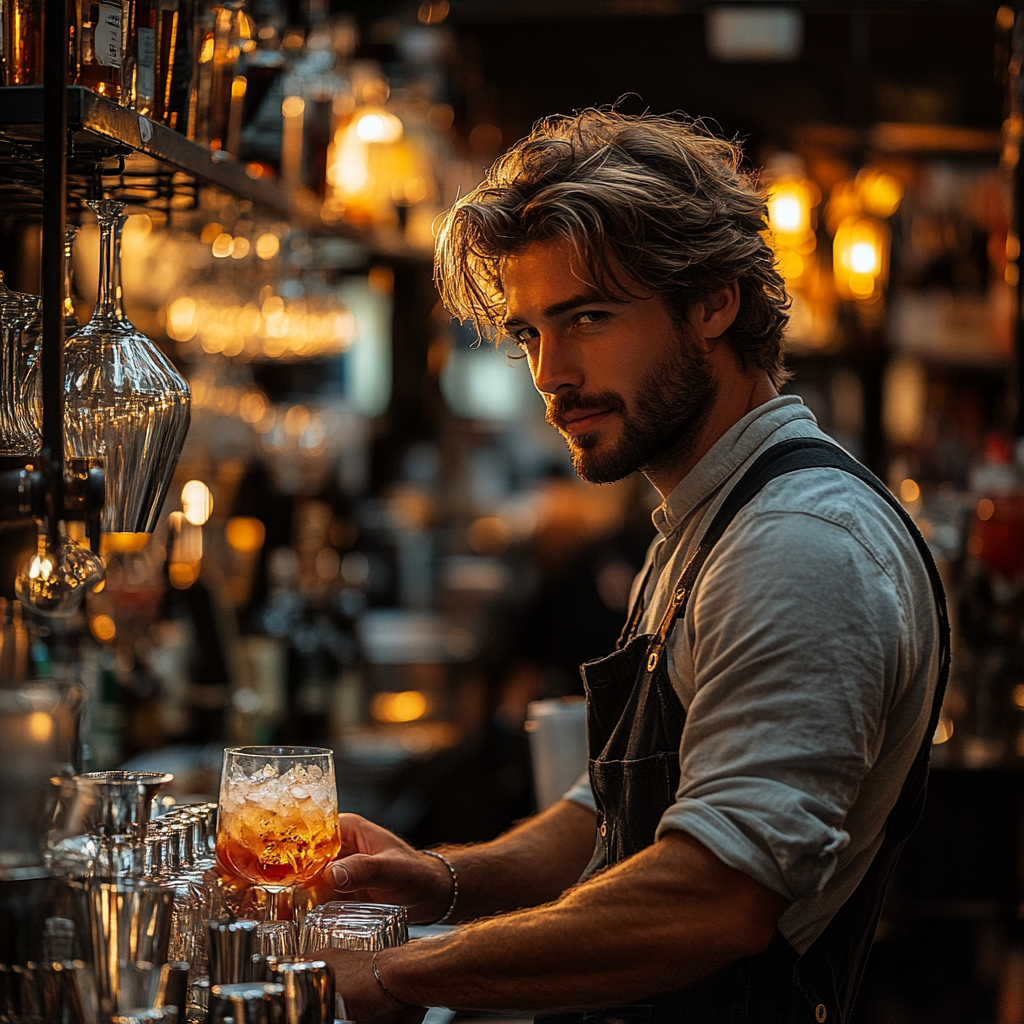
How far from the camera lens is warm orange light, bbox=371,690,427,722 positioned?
5414 mm

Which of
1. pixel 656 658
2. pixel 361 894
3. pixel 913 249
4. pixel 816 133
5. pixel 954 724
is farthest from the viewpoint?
pixel 913 249

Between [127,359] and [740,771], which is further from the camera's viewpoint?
[127,359]

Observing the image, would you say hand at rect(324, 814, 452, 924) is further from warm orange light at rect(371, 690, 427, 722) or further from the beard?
warm orange light at rect(371, 690, 427, 722)

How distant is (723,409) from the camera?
5.60ft

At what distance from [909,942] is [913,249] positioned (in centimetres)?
372

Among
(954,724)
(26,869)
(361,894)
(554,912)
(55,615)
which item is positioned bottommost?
(954,724)

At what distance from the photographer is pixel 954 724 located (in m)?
3.78

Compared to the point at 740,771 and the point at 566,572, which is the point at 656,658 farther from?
the point at 566,572

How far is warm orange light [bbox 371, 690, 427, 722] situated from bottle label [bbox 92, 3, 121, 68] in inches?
150

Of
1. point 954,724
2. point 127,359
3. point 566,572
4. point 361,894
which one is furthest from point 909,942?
point 127,359

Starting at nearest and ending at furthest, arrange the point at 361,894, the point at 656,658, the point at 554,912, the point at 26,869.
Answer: the point at 26,869 → the point at 554,912 → the point at 656,658 → the point at 361,894

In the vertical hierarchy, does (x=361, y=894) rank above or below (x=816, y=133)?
below

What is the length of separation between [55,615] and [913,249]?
5.80 metres

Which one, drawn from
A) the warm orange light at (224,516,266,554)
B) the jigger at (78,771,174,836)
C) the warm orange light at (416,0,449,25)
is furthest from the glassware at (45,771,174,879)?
the warm orange light at (224,516,266,554)
